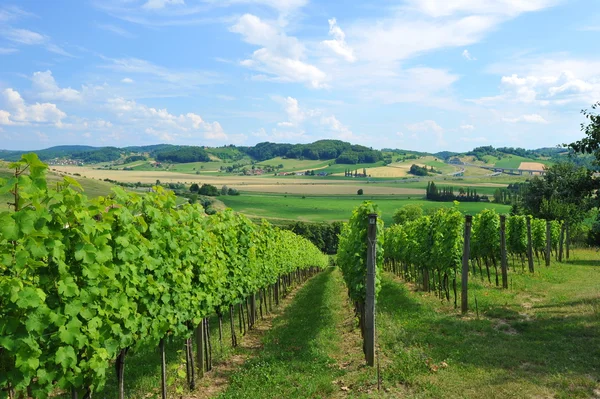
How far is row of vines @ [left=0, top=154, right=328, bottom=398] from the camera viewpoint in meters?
4.08

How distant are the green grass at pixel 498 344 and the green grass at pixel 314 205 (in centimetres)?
7173

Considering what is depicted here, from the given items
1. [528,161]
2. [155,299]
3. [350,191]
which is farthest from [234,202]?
[528,161]

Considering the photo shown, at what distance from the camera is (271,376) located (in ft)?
29.5

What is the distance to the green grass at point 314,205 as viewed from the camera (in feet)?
301

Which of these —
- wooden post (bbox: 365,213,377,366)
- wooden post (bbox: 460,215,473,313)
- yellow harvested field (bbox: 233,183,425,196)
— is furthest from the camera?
yellow harvested field (bbox: 233,183,425,196)

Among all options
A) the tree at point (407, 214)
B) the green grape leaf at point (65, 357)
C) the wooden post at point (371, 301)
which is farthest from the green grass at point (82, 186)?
the tree at point (407, 214)

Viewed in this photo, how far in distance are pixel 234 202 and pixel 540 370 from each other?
99.1m

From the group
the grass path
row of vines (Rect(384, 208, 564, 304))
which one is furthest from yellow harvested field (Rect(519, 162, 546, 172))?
the grass path

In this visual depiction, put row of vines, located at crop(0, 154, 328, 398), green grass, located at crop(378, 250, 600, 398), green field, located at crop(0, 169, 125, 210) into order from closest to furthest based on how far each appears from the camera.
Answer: row of vines, located at crop(0, 154, 328, 398)
green field, located at crop(0, 169, 125, 210)
green grass, located at crop(378, 250, 600, 398)

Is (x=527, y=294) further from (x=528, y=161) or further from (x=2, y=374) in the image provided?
(x=528, y=161)

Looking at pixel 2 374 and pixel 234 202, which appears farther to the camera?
pixel 234 202

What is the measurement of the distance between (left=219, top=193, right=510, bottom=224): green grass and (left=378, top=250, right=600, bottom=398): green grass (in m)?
71.7

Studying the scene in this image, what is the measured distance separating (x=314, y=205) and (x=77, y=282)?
103 meters

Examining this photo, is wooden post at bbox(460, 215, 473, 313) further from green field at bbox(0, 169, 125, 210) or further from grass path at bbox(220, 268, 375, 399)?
green field at bbox(0, 169, 125, 210)
